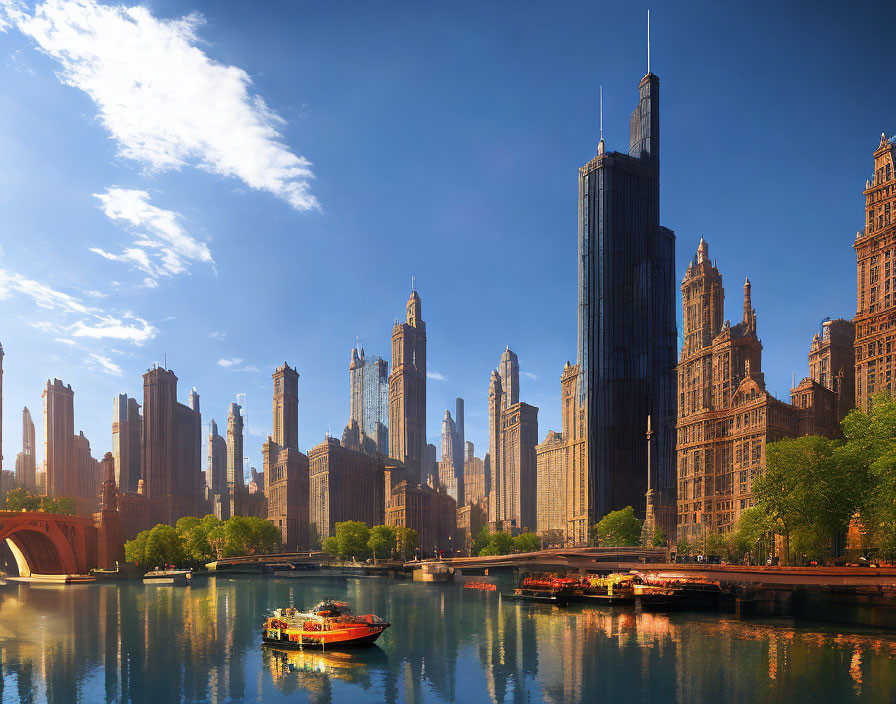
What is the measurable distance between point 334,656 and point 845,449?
81.7m

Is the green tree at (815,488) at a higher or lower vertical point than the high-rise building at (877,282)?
lower

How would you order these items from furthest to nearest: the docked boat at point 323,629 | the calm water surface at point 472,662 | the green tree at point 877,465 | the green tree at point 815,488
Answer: the green tree at point 815,488
the green tree at point 877,465
the docked boat at point 323,629
the calm water surface at point 472,662

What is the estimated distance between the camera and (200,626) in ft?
384

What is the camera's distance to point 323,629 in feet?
295

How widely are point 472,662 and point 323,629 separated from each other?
17495 millimetres

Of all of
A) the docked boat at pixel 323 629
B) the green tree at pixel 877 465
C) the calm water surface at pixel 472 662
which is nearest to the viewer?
the calm water surface at pixel 472 662

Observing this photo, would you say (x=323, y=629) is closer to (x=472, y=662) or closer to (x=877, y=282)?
(x=472, y=662)

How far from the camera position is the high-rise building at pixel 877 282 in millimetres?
158250

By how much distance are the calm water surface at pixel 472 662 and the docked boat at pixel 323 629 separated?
155 centimetres

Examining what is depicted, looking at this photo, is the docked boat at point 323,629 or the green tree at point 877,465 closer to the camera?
the docked boat at point 323,629

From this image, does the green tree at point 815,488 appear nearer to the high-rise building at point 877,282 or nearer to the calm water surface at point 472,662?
the calm water surface at point 472,662

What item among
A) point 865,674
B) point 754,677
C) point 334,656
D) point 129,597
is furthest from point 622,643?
point 129,597

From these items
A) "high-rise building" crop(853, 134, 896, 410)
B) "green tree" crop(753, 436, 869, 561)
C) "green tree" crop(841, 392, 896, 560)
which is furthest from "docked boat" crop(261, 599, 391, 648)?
"high-rise building" crop(853, 134, 896, 410)

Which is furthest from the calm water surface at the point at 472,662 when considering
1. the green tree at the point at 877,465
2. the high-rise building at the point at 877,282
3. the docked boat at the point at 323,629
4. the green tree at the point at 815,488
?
the high-rise building at the point at 877,282
